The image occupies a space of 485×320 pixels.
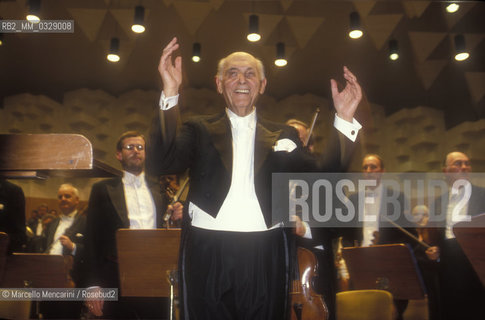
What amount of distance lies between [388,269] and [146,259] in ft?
5.64

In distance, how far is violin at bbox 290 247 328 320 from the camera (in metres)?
2.61

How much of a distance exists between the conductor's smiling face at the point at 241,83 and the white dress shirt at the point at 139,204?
1.66 metres

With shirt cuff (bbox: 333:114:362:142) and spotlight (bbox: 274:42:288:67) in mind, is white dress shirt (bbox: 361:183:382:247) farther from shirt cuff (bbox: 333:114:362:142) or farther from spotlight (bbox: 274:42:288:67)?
shirt cuff (bbox: 333:114:362:142)

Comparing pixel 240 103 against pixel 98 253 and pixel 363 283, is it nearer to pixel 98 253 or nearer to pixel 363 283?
pixel 98 253

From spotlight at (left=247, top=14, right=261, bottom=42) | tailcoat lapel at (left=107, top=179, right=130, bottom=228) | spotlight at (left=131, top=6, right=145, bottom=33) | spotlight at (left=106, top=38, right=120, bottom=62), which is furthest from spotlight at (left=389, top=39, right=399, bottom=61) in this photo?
tailcoat lapel at (left=107, top=179, right=130, bottom=228)

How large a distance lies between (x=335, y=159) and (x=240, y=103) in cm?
42

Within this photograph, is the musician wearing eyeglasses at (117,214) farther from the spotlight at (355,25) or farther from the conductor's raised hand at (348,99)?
the spotlight at (355,25)

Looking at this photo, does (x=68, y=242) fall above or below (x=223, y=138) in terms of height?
below

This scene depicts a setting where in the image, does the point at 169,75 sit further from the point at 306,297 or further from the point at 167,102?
the point at 306,297

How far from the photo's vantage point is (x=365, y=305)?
117 inches

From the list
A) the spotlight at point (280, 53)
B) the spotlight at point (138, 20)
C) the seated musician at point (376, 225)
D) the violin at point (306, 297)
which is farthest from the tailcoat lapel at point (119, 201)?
the spotlight at point (280, 53)

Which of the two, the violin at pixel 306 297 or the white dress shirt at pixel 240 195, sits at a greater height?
the white dress shirt at pixel 240 195

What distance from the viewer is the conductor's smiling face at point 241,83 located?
68.8 inches

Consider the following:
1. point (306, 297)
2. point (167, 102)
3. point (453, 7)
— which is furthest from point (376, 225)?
point (167, 102)
